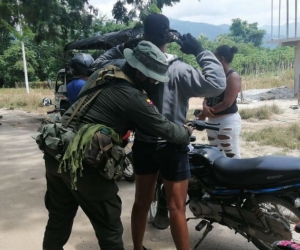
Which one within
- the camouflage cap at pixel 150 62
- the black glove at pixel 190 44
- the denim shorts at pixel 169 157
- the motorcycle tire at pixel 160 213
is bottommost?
the motorcycle tire at pixel 160 213

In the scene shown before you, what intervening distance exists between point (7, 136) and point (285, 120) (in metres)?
7.82

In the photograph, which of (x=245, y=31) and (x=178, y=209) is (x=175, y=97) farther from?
Result: (x=245, y=31)

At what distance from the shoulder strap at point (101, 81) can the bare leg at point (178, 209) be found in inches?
31.6

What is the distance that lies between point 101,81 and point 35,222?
226cm

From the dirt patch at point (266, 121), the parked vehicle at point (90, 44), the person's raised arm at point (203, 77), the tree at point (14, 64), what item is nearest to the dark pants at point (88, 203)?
the person's raised arm at point (203, 77)

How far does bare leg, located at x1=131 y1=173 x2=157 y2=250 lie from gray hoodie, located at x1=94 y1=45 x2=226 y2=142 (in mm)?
393

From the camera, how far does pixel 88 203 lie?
243 centimetres

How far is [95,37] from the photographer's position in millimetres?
11789

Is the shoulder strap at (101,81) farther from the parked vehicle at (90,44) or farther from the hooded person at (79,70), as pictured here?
the parked vehicle at (90,44)

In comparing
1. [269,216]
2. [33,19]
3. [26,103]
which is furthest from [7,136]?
[26,103]

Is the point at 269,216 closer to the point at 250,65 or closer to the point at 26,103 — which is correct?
the point at 26,103

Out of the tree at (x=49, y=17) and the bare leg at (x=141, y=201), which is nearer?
the bare leg at (x=141, y=201)

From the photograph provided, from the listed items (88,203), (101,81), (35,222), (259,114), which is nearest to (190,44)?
(101,81)

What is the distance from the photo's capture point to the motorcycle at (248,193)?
8.88 feet
